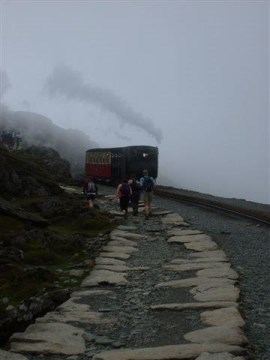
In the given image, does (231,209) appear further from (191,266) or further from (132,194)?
(191,266)

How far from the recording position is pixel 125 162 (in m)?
36.4

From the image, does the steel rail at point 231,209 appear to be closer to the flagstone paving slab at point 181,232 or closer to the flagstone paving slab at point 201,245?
the flagstone paving slab at point 181,232

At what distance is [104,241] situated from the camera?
13242 millimetres

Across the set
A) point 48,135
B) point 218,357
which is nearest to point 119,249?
point 218,357

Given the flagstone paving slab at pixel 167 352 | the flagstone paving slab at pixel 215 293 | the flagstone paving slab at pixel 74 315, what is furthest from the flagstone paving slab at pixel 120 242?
the flagstone paving slab at pixel 167 352

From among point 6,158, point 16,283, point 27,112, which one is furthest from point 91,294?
point 27,112

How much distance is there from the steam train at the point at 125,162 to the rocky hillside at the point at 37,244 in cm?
1491

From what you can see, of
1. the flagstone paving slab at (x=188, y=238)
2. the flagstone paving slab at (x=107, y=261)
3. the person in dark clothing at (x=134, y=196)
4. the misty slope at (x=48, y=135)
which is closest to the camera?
the flagstone paving slab at (x=107, y=261)

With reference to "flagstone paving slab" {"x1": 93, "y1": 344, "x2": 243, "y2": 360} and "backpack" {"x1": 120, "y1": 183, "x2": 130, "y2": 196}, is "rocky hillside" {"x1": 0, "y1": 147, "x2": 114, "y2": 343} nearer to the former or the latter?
"flagstone paving slab" {"x1": 93, "y1": 344, "x2": 243, "y2": 360}

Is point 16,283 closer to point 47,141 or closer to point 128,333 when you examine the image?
point 128,333

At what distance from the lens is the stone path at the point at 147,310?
218 inches

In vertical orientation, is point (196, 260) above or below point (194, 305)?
above

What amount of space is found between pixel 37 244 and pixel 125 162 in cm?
2544

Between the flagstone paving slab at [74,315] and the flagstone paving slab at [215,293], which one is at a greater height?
the flagstone paving slab at [215,293]
